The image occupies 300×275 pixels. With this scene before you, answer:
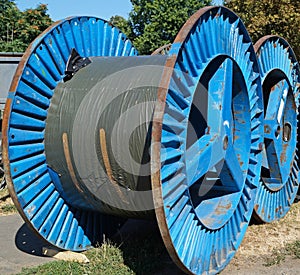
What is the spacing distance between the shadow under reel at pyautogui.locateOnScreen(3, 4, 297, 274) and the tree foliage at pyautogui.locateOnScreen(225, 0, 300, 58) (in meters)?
8.53

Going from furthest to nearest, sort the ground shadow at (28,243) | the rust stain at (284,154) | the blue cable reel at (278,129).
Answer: the rust stain at (284,154)
the blue cable reel at (278,129)
the ground shadow at (28,243)

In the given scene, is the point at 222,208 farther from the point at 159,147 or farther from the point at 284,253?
the point at 159,147

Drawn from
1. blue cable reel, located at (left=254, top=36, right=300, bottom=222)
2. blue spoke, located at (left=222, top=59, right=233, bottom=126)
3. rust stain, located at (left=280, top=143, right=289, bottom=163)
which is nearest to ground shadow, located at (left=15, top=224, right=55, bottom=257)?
blue spoke, located at (left=222, top=59, right=233, bottom=126)

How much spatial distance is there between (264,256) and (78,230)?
5.98 ft

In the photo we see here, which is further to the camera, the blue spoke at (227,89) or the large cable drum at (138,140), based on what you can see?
the blue spoke at (227,89)

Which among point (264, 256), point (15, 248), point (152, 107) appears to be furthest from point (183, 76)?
point (15, 248)

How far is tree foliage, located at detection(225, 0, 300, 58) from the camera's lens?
40.8 feet

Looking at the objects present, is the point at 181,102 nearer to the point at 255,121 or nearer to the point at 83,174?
the point at 83,174

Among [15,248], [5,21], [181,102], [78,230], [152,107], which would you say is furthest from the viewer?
[5,21]

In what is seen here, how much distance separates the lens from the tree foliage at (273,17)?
40.8 ft

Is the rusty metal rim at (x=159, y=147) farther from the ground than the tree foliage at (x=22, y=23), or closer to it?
closer to it

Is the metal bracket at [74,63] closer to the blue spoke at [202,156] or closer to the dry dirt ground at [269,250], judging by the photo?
the blue spoke at [202,156]

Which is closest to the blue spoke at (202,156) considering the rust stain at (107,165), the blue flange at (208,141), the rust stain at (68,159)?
the blue flange at (208,141)

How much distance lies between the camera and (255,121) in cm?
463
